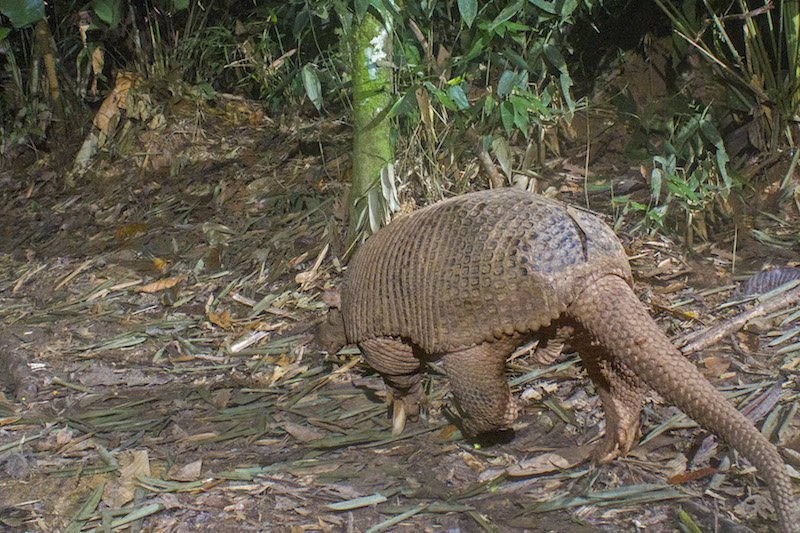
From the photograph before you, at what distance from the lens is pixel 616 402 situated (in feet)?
9.29

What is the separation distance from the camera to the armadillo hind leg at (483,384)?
2.85m

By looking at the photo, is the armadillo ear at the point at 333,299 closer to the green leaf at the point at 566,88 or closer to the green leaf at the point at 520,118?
the green leaf at the point at 520,118

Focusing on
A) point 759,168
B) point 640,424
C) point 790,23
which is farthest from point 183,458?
point 790,23

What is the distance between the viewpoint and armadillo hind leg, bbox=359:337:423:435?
3275 millimetres

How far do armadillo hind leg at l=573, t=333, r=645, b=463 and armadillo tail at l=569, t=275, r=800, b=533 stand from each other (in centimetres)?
24

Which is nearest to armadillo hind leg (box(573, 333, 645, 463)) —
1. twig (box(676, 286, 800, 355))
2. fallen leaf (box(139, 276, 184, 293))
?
twig (box(676, 286, 800, 355))

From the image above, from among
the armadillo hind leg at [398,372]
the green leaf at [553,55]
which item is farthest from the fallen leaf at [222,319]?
the green leaf at [553,55]

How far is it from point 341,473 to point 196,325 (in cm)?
172

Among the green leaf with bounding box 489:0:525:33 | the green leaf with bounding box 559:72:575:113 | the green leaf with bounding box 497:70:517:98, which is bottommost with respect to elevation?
the green leaf with bounding box 559:72:575:113

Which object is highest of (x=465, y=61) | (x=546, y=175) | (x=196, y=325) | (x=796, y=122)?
(x=465, y=61)

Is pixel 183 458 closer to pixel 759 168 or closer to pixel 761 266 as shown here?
pixel 761 266

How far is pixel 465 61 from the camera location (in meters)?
4.09

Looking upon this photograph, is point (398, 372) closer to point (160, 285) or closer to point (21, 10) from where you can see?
point (160, 285)

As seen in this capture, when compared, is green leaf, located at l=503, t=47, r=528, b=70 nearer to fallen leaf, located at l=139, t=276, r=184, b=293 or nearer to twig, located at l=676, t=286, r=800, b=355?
twig, located at l=676, t=286, r=800, b=355
